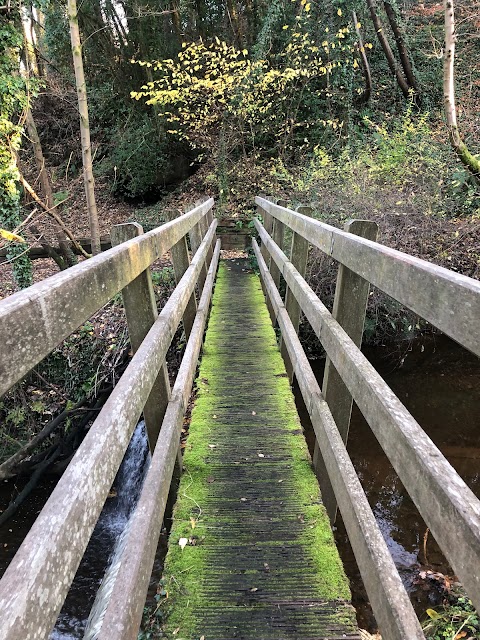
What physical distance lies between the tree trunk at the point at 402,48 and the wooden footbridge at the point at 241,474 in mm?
12585

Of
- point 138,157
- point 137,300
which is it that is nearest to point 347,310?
point 137,300

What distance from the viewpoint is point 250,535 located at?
2.20 m

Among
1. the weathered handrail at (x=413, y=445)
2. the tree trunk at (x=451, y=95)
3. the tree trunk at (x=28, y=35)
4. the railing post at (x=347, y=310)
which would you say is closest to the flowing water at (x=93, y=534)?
the railing post at (x=347, y=310)

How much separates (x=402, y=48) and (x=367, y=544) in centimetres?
1522

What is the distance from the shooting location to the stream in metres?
3.82

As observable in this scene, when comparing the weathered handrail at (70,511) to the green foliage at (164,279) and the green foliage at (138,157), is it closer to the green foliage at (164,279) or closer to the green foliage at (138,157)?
the green foliage at (164,279)

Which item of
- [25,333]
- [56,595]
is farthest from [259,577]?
[25,333]

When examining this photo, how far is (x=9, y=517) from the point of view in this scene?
17.6 ft

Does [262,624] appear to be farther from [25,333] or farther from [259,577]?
[25,333]

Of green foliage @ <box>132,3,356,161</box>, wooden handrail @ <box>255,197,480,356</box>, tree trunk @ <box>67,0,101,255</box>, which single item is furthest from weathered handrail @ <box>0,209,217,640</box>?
green foliage @ <box>132,3,356,161</box>

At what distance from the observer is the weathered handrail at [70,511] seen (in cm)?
68

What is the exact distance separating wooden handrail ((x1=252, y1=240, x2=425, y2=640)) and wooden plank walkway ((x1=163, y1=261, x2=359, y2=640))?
42 centimetres

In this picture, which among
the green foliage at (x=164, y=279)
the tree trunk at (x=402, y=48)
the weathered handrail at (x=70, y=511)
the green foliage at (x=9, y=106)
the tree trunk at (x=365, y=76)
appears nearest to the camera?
the weathered handrail at (x=70, y=511)

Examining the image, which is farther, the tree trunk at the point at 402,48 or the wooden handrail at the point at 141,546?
the tree trunk at the point at 402,48
